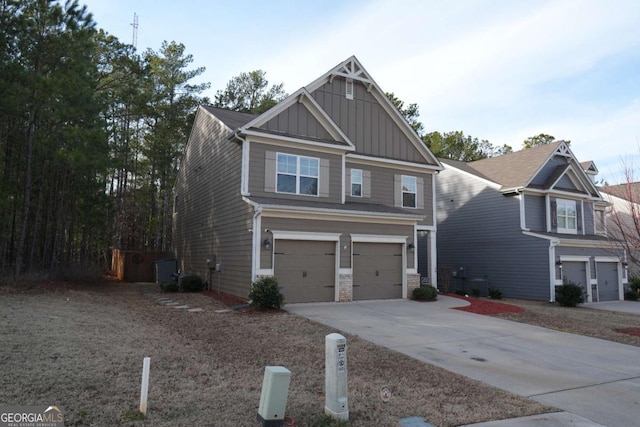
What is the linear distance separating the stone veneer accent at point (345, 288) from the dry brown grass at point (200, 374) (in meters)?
4.29

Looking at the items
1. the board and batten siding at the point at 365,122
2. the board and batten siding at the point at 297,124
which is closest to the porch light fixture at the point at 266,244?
the board and batten siding at the point at 297,124

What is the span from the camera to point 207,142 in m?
19.3

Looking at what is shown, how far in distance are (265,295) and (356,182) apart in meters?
6.86

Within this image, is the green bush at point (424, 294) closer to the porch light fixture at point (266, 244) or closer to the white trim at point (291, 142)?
the white trim at point (291, 142)

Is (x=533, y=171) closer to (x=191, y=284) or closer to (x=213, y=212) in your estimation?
(x=213, y=212)

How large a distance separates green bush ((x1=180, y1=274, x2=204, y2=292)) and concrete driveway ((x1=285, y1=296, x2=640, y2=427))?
17.8ft

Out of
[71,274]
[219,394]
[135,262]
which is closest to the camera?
[219,394]

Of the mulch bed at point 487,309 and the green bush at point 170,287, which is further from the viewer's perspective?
the green bush at point 170,287

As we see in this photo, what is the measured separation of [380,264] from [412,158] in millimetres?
5459

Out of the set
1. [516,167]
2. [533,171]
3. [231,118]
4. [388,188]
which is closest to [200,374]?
[388,188]

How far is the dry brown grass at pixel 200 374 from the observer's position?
4785 mm

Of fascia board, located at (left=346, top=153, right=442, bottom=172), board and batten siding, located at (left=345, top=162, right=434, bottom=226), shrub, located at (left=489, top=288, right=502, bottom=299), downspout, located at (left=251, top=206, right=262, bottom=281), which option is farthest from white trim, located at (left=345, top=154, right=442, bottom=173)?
shrub, located at (left=489, top=288, right=502, bottom=299)

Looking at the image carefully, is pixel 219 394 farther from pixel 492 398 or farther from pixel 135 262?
pixel 135 262

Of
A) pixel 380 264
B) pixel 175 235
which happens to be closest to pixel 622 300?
pixel 380 264
